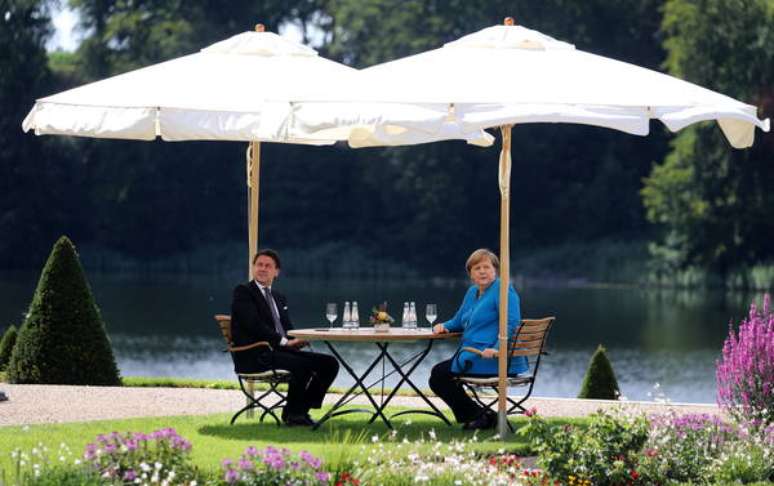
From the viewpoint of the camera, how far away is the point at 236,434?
9.88 m

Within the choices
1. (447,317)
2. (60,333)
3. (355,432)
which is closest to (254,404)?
(355,432)

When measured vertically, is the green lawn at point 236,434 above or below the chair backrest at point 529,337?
below

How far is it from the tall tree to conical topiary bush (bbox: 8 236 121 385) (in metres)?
32.4

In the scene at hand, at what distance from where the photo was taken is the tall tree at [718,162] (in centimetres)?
4441

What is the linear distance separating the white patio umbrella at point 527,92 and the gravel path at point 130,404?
2211 mm

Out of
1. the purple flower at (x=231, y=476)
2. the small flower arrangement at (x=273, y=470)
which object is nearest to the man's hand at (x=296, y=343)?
the small flower arrangement at (x=273, y=470)

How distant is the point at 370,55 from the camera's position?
53.9 m

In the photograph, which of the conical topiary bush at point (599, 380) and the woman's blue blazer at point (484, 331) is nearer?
the woman's blue blazer at point (484, 331)


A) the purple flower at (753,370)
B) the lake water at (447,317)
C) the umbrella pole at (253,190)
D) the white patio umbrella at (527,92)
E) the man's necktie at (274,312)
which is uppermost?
the white patio umbrella at (527,92)

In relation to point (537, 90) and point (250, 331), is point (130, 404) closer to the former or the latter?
point (250, 331)

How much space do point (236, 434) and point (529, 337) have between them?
1.83 metres

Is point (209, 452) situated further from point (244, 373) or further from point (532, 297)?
point (532, 297)

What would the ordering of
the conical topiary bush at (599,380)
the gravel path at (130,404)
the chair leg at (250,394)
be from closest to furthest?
the chair leg at (250,394) → the gravel path at (130,404) → the conical topiary bush at (599,380)

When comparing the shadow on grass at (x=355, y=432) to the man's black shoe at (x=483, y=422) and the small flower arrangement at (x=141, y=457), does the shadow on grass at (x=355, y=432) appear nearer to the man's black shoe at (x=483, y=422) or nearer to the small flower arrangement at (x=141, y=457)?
the man's black shoe at (x=483, y=422)
